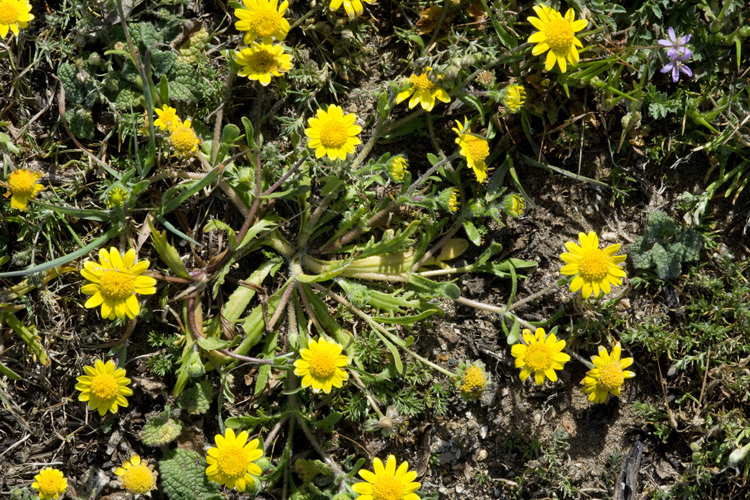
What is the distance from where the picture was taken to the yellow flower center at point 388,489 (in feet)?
11.1

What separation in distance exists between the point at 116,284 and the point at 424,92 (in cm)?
200

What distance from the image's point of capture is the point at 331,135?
341 centimetres

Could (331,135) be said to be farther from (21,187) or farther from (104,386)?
(104,386)

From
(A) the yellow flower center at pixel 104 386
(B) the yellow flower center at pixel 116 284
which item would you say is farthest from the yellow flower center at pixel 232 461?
(B) the yellow flower center at pixel 116 284

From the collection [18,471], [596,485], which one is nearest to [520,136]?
[596,485]

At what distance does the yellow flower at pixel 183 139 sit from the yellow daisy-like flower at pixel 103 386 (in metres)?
1.24

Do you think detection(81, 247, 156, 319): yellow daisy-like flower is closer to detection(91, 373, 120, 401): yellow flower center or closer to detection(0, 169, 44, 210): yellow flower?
detection(91, 373, 120, 401): yellow flower center

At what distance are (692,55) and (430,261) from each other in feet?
6.86

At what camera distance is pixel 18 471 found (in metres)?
3.75

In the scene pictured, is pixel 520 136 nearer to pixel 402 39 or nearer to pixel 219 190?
pixel 402 39

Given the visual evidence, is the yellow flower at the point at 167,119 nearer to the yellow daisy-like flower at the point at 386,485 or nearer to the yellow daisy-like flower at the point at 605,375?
the yellow daisy-like flower at the point at 386,485

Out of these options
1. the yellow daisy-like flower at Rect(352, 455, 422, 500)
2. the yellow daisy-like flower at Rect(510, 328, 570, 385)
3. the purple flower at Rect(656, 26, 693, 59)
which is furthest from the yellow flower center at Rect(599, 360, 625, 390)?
the purple flower at Rect(656, 26, 693, 59)

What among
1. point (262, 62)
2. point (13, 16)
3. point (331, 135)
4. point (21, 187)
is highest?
point (13, 16)

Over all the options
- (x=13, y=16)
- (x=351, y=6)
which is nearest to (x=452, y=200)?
(x=351, y=6)
